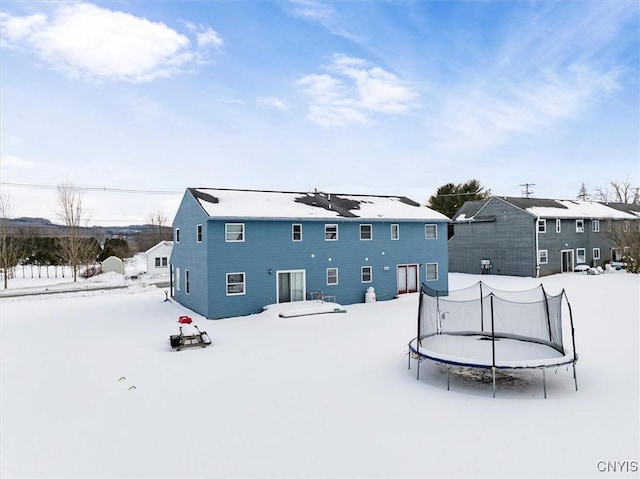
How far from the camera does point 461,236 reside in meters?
35.8

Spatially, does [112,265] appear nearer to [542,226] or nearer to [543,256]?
[543,256]

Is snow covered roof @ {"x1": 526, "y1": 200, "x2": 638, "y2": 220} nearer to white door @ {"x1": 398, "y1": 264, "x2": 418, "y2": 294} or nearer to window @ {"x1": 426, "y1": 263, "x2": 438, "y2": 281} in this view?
window @ {"x1": 426, "y1": 263, "x2": 438, "y2": 281}

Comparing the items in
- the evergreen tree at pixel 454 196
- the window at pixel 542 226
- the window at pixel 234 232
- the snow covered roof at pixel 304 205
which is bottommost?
the window at pixel 234 232

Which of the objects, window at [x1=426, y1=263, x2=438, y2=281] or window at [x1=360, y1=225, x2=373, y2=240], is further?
window at [x1=426, y1=263, x2=438, y2=281]

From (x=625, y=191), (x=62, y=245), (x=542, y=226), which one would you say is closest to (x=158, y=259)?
(x=62, y=245)

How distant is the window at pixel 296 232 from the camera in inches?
781

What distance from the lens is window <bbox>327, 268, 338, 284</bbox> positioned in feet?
67.8

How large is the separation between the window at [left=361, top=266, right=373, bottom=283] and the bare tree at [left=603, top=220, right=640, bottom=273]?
914 inches

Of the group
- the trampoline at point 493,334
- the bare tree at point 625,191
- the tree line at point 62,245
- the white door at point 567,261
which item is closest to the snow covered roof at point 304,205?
the trampoline at point 493,334

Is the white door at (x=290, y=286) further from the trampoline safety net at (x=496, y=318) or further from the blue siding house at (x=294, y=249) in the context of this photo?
the trampoline safety net at (x=496, y=318)

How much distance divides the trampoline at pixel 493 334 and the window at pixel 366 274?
9709 mm

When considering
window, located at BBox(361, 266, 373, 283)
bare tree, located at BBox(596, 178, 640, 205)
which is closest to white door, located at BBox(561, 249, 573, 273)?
window, located at BBox(361, 266, 373, 283)

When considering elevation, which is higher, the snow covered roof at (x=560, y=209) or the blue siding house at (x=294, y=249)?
the snow covered roof at (x=560, y=209)

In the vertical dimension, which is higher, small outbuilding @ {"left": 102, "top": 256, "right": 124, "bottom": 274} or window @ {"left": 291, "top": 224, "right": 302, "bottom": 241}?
window @ {"left": 291, "top": 224, "right": 302, "bottom": 241}
